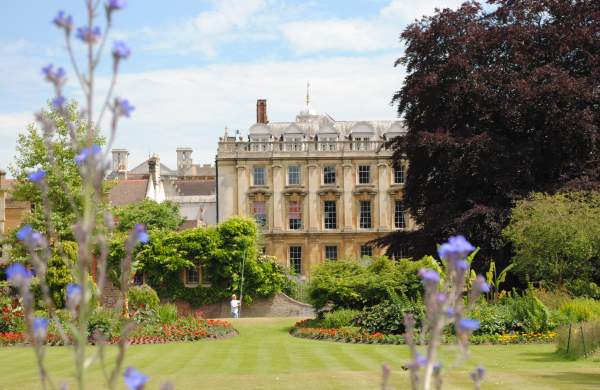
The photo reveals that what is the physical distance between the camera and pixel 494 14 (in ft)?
114

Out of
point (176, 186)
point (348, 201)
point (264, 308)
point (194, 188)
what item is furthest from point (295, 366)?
point (194, 188)

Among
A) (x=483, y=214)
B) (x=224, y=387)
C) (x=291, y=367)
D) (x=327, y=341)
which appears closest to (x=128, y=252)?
(x=224, y=387)

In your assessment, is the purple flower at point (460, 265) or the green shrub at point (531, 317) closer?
the purple flower at point (460, 265)

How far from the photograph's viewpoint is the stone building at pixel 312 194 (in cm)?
6141

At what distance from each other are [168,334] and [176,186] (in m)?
74.4

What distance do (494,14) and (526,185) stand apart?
24.0ft

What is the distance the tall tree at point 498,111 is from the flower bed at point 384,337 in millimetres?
7609

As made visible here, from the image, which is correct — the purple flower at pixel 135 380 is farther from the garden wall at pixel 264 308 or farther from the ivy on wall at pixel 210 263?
the ivy on wall at pixel 210 263

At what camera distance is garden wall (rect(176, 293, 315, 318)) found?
41.7 metres

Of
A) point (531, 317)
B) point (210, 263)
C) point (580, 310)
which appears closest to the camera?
point (580, 310)

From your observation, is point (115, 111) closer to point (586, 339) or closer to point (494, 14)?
point (586, 339)

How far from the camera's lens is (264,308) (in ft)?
139

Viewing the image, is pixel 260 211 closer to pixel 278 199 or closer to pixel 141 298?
pixel 278 199

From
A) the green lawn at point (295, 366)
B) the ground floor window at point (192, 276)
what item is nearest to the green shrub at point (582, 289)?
the green lawn at point (295, 366)
